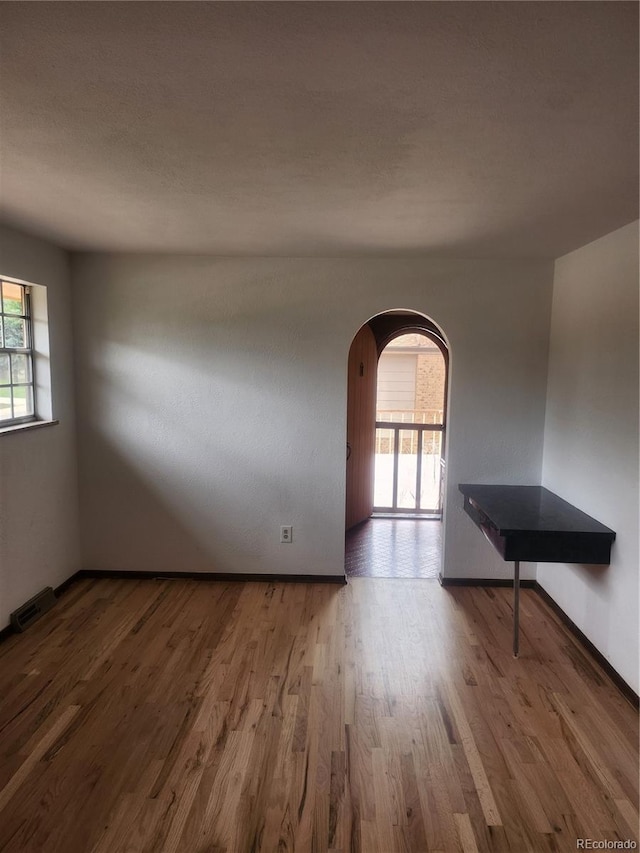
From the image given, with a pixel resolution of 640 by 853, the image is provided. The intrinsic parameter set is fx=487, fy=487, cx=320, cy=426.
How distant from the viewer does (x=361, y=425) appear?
16.1ft

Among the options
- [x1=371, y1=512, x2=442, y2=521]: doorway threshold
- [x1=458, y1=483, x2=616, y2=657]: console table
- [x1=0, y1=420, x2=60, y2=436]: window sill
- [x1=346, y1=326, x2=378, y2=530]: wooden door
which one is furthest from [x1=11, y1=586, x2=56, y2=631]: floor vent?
[x1=371, y1=512, x2=442, y2=521]: doorway threshold

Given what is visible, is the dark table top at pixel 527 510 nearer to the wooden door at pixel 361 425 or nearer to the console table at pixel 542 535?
the console table at pixel 542 535

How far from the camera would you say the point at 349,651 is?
2.77m

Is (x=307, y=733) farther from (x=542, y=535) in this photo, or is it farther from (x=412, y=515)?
(x=412, y=515)

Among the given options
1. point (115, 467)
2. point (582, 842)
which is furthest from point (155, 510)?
point (582, 842)

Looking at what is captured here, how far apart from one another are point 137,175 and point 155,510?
2410 mm

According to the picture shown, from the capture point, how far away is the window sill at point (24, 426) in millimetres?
2826

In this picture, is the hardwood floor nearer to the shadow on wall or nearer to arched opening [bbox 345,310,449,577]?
the shadow on wall

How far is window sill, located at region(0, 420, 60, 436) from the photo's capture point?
9.27ft

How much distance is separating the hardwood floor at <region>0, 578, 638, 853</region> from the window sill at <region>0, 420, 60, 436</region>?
4.00 ft

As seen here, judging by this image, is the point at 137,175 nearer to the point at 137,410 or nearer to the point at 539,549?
the point at 137,410

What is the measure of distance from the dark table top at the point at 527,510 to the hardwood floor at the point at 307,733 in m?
0.76

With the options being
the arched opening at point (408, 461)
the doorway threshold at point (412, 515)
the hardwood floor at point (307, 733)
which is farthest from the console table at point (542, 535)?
the arched opening at point (408, 461)

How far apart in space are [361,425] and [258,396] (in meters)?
1.61
